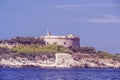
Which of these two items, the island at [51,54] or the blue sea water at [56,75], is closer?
the blue sea water at [56,75]

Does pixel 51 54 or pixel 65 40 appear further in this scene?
pixel 65 40

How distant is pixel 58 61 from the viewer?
332 ft

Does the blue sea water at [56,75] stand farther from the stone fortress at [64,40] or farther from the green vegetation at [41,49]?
the stone fortress at [64,40]

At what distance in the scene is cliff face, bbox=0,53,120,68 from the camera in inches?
4033

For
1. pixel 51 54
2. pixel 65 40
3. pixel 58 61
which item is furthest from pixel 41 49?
pixel 58 61

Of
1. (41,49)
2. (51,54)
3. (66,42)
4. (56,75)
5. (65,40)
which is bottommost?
(56,75)

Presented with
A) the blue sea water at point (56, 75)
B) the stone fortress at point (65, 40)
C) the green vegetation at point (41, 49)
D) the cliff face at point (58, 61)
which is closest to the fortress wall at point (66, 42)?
the stone fortress at point (65, 40)

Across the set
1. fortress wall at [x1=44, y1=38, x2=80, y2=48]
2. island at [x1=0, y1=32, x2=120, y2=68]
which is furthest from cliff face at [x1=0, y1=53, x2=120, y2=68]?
fortress wall at [x1=44, y1=38, x2=80, y2=48]

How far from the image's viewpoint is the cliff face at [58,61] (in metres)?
102

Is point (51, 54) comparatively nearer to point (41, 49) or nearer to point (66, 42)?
point (41, 49)

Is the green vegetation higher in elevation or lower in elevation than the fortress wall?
lower

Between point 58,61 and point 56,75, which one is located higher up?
point 58,61

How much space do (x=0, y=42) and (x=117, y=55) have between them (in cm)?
2660

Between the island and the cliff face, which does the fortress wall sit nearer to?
the island
